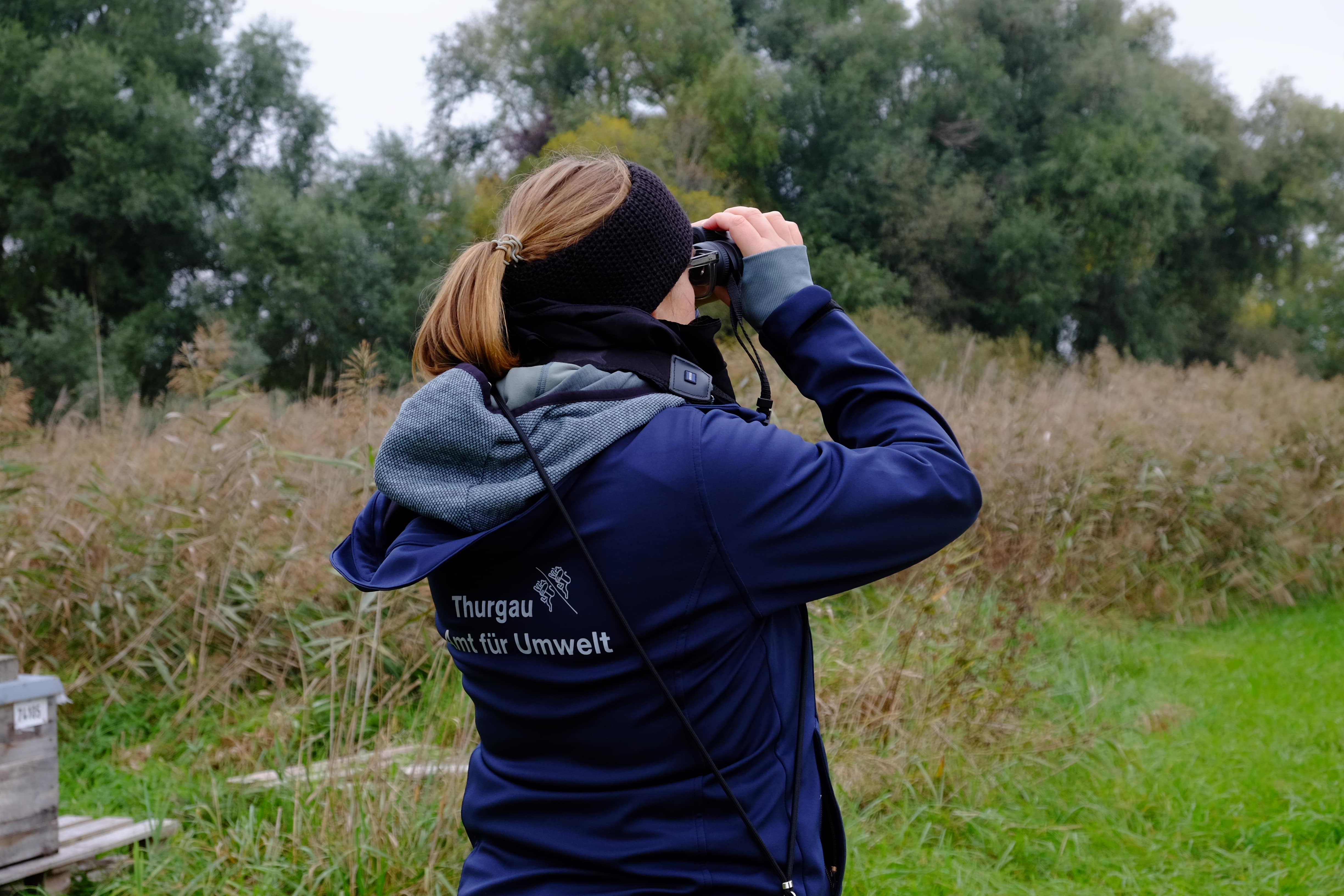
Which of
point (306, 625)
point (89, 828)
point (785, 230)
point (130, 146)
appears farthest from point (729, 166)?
point (785, 230)

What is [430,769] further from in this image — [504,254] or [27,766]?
[504,254]

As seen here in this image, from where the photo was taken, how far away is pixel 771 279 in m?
1.43

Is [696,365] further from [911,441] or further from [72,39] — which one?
[72,39]

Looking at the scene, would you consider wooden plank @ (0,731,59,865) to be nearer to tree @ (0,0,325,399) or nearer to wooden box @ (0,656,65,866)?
wooden box @ (0,656,65,866)

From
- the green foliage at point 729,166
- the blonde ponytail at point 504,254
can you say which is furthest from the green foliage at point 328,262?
the blonde ponytail at point 504,254

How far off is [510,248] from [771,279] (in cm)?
35

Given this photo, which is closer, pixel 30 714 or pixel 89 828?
pixel 30 714

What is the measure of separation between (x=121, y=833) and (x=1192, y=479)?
Result: 6977mm

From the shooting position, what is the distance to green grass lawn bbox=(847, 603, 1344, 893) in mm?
3637

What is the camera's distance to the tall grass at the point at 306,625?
322 centimetres

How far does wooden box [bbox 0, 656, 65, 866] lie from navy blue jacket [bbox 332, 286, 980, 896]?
2.65m

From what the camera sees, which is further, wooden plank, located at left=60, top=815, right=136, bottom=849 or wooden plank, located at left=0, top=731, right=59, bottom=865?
wooden plank, located at left=60, top=815, right=136, bottom=849

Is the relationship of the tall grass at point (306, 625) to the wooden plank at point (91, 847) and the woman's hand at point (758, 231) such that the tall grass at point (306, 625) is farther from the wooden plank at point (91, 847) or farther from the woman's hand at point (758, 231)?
the woman's hand at point (758, 231)

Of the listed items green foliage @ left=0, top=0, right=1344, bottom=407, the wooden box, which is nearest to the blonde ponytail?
the wooden box
